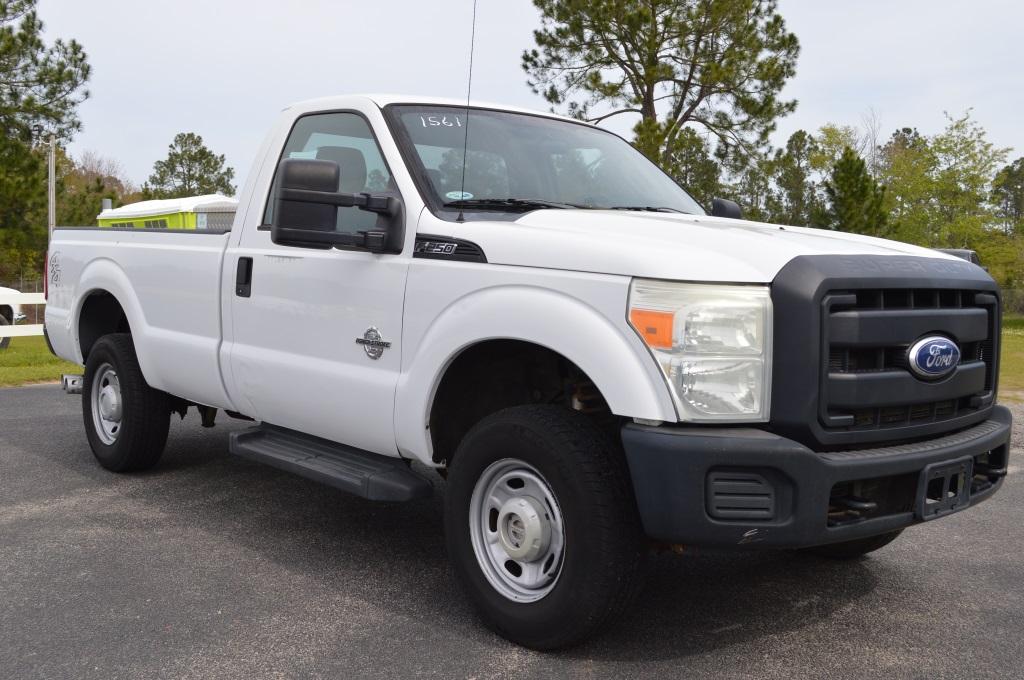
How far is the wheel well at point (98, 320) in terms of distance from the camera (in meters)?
6.52

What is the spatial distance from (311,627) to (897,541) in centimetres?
310

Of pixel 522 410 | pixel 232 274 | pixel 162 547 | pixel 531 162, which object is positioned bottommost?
pixel 162 547

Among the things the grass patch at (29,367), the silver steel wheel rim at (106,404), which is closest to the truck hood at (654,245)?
the silver steel wheel rim at (106,404)

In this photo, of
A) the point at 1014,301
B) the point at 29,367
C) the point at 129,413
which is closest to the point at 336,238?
the point at 129,413

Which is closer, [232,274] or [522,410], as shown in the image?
[522,410]

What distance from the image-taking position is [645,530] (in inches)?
127

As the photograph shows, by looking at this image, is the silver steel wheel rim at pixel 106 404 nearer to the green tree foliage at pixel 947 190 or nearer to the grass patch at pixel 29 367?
the grass patch at pixel 29 367

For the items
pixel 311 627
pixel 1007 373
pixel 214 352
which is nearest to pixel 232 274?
pixel 214 352

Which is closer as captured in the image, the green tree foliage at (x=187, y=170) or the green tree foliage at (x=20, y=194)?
the green tree foliage at (x=20, y=194)

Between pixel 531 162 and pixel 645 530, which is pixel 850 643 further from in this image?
pixel 531 162

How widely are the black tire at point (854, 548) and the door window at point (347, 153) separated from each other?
261 cm

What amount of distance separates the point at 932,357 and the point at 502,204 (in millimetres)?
1794

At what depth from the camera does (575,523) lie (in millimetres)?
3326

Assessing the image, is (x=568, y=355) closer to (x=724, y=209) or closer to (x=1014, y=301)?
(x=724, y=209)
